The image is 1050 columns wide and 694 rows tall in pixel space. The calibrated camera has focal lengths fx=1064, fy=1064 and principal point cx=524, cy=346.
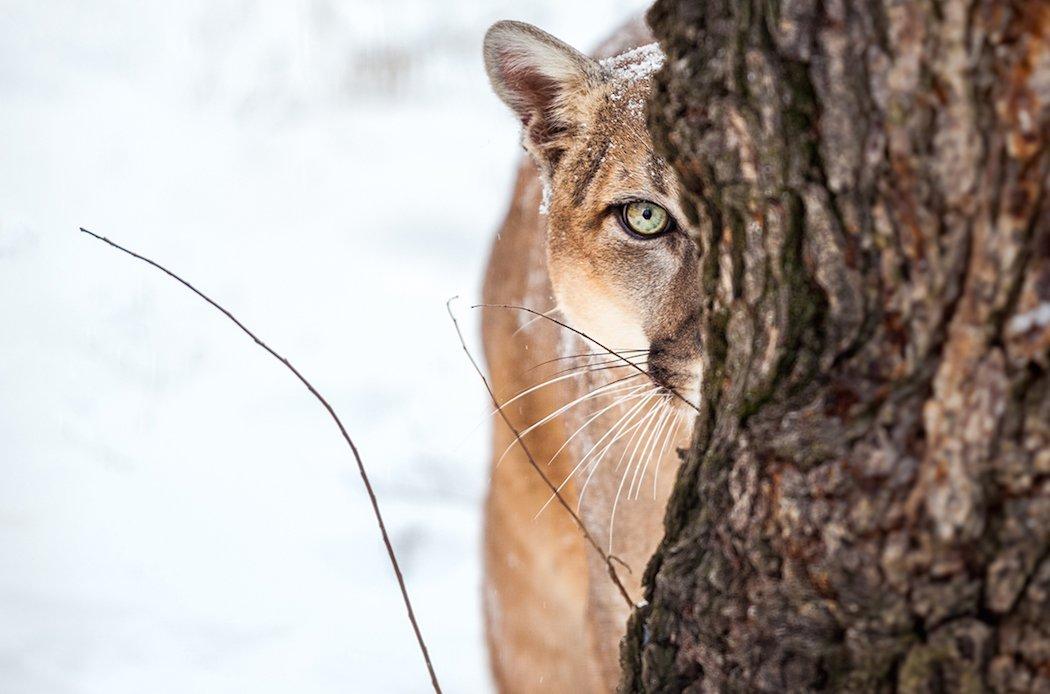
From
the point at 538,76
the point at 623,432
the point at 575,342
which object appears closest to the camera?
the point at 623,432

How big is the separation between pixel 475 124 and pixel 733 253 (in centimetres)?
444

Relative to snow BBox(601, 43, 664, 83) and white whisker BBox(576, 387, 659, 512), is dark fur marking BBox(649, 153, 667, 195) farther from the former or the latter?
white whisker BBox(576, 387, 659, 512)

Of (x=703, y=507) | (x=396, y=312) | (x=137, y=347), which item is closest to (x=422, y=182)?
(x=396, y=312)

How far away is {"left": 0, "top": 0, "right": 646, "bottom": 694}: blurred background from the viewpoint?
342cm

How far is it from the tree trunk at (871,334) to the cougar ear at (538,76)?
59.7 inches

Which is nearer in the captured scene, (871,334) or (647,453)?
(871,334)

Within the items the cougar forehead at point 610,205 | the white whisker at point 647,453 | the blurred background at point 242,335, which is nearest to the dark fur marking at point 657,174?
the cougar forehead at point 610,205

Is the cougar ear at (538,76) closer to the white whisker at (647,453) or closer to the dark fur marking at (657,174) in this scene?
the dark fur marking at (657,174)

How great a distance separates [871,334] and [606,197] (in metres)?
1.57

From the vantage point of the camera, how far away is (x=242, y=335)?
4633 millimetres

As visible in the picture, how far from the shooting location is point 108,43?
5500mm

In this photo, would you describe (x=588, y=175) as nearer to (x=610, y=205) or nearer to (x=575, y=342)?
(x=610, y=205)

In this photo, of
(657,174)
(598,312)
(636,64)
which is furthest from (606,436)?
(636,64)

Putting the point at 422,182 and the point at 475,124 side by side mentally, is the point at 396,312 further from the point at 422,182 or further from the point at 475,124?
the point at 475,124
